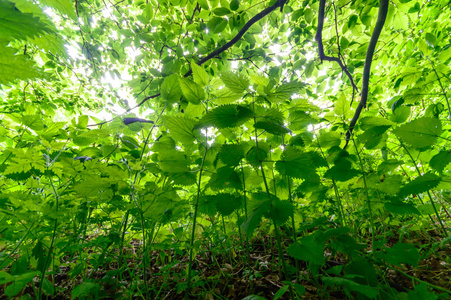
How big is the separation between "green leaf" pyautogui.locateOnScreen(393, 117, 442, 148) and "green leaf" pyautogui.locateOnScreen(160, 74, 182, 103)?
0.92m

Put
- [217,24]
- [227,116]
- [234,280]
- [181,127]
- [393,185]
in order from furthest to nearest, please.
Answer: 1. [217,24]
2. [234,280]
3. [393,185]
4. [181,127]
5. [227,116]

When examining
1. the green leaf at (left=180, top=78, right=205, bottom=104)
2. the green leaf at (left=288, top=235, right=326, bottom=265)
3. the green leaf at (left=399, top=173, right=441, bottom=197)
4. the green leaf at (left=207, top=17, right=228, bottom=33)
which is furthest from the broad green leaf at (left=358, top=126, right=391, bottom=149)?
the green leaf at (left=207, top=17, right=228, bottom=33)

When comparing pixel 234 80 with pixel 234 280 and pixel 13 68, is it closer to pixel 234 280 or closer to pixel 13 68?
pixel 13 68

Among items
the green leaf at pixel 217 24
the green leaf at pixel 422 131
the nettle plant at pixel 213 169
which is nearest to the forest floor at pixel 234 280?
the nettle plant at pixel 213 169

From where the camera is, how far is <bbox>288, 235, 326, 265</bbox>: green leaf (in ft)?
1.68

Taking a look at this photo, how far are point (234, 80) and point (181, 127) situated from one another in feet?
0.89

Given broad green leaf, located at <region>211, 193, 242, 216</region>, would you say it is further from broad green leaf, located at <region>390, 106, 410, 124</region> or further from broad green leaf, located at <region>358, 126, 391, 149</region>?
broad green leaf, located at <region>390, 106, 410, 124</region>

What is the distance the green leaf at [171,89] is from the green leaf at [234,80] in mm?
321

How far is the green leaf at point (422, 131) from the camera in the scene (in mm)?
652

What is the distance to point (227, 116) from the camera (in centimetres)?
63

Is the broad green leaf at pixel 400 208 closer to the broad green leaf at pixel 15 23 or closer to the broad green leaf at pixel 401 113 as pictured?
the broad green leaf at pixel 401 113

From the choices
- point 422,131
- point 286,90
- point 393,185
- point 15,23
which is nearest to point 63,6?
point 15,23

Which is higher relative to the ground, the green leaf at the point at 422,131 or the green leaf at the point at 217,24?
the green leaf at the point at 217,24

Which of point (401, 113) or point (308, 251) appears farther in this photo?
point (401, 113)
